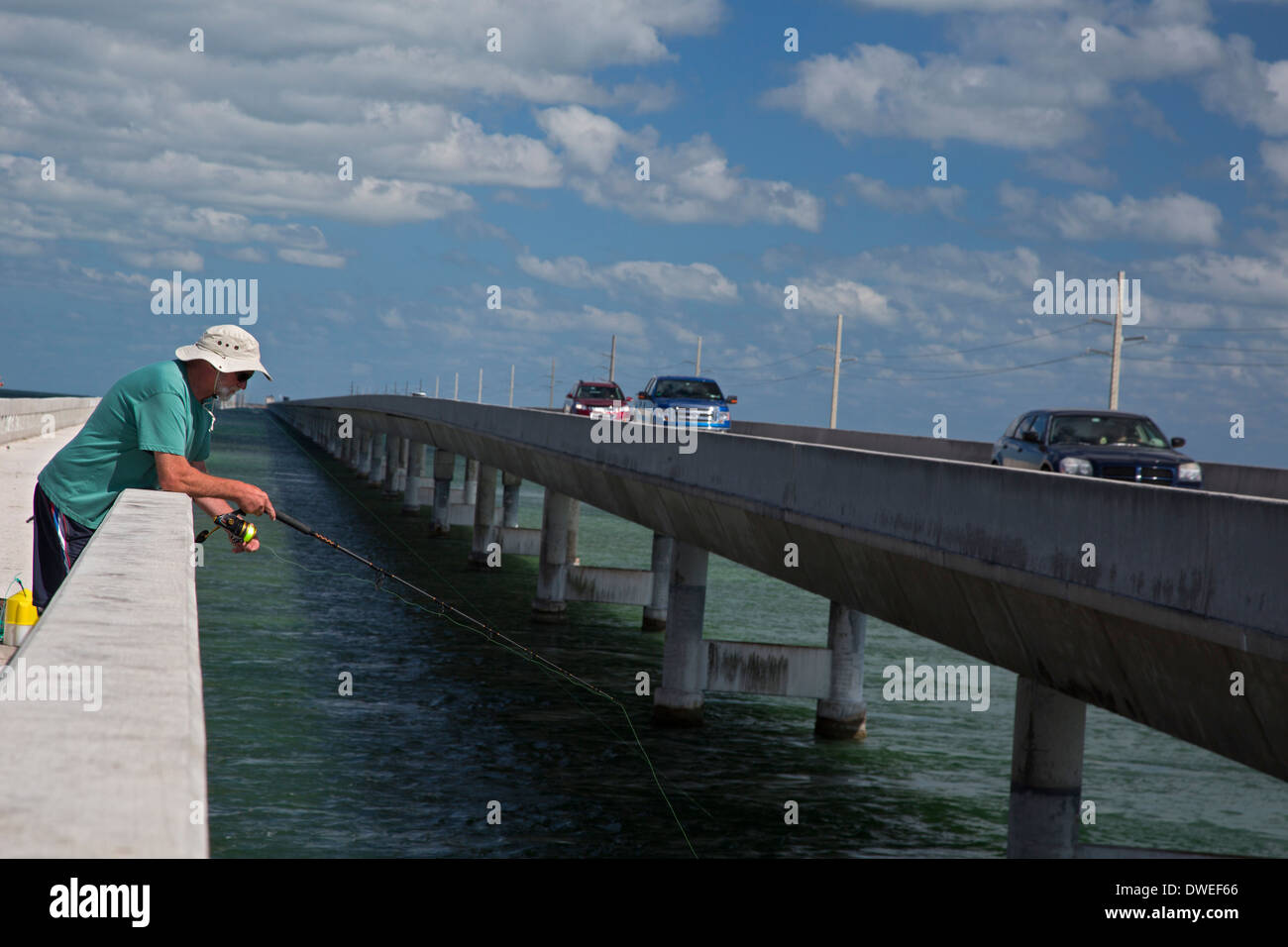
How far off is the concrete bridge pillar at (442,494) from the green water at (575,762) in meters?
15.5

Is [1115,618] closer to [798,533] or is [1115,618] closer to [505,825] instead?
[798,533]

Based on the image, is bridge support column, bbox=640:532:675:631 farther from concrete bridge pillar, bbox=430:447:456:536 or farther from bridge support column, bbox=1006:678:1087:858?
bridge support column, bbox=1006:678:1087:858

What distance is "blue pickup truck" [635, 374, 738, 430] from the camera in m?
41.0

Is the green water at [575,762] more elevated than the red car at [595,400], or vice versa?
the red car at [595,400]

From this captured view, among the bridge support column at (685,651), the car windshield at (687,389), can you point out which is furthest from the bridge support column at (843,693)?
the car windshield at (687,389)

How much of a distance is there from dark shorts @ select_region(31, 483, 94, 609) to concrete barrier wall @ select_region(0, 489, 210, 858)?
2.81 meters

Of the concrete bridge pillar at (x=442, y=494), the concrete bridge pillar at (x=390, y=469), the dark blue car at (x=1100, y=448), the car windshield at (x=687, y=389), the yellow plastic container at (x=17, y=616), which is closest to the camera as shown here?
the yellow plastic container at (x=17, y=616)

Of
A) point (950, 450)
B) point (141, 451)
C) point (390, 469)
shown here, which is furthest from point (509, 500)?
point (141, 451)

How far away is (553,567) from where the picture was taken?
29234 mm

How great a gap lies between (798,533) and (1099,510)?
16.5 feet

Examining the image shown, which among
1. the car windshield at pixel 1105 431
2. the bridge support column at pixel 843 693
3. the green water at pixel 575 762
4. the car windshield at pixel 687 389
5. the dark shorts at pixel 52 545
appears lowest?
the green water at pixel 575 762

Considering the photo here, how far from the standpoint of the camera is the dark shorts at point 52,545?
7152 millimetres

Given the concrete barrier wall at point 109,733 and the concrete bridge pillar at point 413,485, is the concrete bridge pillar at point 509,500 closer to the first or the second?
the concrete bridge pillar at point 413,485

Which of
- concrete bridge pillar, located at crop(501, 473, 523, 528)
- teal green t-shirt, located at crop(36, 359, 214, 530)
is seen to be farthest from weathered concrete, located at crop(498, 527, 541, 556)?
teal green t-shirt, located at crop(36, 359, 214, 530)
